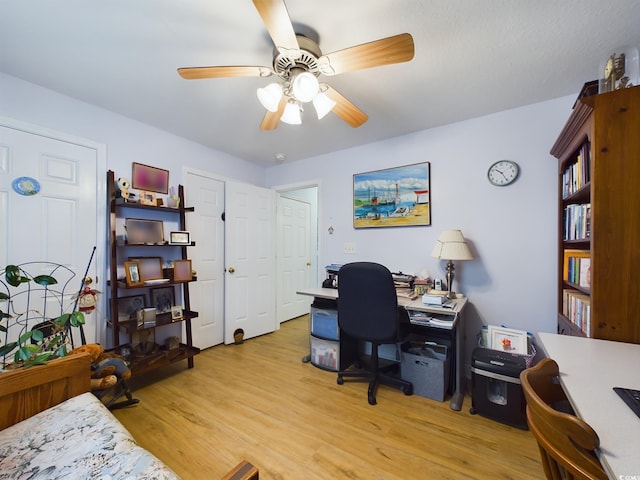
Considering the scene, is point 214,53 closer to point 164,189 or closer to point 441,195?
point 164,189

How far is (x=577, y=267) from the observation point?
5.58 feet

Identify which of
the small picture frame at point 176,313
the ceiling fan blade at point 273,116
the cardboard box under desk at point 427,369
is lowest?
the cardboard box under desk at point 427,369

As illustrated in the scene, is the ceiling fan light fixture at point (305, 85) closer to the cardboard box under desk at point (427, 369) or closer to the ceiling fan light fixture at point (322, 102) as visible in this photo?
the ceiling fan light fixture at point (322, 102)

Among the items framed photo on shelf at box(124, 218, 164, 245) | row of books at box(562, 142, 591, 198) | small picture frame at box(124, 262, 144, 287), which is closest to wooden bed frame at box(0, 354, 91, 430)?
small picture frame at box(124, 262, 144, 287)

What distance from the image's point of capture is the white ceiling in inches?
50.9

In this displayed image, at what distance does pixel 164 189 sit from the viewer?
270cm

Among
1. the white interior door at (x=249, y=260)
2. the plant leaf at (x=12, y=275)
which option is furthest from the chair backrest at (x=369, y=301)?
A: the plant leaf at (x=12, y=275)

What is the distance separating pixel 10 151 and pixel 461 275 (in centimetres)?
372

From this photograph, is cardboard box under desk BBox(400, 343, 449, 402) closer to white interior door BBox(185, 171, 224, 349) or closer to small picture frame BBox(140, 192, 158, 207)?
white interior door BBox(185, 171, 224, 349)

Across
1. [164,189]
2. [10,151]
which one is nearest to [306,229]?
[164,189]

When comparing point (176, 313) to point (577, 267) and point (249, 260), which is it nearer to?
point (249, 260)

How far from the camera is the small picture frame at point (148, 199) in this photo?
239 cm

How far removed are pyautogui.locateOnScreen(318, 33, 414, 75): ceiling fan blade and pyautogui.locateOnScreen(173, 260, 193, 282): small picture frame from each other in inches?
83.7

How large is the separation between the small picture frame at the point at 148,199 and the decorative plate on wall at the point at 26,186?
66cm
